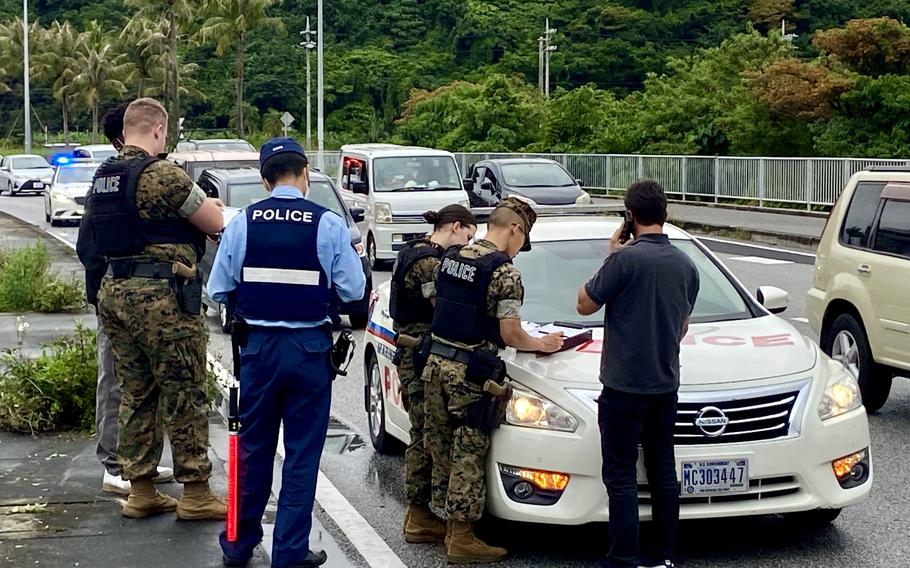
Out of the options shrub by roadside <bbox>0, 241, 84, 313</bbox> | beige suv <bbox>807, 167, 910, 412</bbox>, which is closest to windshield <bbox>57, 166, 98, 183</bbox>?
shrub by roadside <bbox>0, 241, 84, 313</bbox>

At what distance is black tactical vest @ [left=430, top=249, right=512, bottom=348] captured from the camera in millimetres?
6055

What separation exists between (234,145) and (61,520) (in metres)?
34.2

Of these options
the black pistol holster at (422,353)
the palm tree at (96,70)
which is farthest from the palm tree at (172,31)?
the black pistol holster at (422,353)

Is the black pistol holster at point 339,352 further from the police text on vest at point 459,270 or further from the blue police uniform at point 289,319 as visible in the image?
the police text on vest at point 459,270

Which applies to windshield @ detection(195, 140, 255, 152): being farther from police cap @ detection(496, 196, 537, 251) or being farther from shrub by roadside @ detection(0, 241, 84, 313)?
police cap @ detection(496, 196, 537, 251)

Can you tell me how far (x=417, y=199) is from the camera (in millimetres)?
21703

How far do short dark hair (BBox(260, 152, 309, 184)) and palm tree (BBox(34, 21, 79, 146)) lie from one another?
291 feet

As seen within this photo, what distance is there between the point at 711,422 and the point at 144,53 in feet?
278

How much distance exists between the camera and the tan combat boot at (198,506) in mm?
6809

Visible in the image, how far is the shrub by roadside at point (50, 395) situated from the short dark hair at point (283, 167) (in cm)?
360

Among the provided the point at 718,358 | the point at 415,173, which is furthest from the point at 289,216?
the point at 415,173

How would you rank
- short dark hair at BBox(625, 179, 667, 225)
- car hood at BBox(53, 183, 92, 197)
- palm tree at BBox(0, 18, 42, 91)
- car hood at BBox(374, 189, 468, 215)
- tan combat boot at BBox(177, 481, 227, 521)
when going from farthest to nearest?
palm tree at BBox(0, 18, 42, 91), car hood at BBox(53, 183, 92, 197), car hood at BBox(374, 189, 468, 215), tan combat boot at BBox(177, 481, 227, 521), short dark hair at BBox(625, 179, 667, 225)

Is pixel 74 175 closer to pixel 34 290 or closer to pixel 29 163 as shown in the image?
pixel 29 163

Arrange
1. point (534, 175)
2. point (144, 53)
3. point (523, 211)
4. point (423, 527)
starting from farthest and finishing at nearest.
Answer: point (144, 53) → point (534, 175) → point (423, 527) → point (523, 211)
